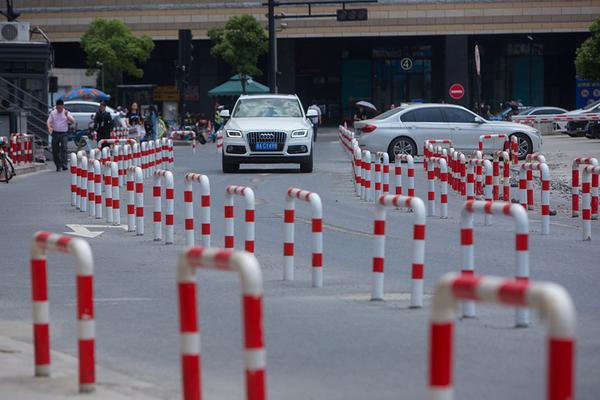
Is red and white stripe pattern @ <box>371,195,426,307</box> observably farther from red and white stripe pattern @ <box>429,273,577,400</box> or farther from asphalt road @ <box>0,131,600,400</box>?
red and white stripe pattern @ <box>429,273,577,400</box>

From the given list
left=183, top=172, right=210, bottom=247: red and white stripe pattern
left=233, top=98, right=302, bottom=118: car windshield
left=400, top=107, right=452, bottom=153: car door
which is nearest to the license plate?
left=233, top=98, right=302, bottom=118: car windshield

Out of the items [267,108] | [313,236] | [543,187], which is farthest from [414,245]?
[267,108]

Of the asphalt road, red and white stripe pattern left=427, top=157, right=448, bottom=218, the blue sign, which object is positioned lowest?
the asphalt road

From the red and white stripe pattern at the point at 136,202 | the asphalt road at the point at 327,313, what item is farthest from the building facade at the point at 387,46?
the red and white stripe pattern at the point at 136,202

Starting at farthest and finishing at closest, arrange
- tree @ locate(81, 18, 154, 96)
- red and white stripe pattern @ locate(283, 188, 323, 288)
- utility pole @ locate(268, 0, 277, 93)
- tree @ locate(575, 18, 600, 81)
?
tree @ locate(81, 18, 154, 96)
tree @ locate(575, 18, 600, 81)
utility pole @ locate(268, 0, 277, 93)
red and white stripe pattern @ locate(283, 188, 323, 288)

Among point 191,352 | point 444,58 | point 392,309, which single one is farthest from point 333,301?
point 444,58

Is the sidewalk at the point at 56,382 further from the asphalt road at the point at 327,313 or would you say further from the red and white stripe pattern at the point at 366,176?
the red and white stripe pattern at the point at 366,176

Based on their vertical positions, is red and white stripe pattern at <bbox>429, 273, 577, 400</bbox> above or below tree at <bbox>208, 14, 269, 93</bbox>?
below

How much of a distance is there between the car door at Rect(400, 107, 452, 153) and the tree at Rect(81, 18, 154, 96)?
40.6 m

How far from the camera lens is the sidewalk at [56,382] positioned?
24.5 feet

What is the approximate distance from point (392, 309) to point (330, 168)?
23789 mm

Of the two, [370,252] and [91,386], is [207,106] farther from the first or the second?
[91,386]

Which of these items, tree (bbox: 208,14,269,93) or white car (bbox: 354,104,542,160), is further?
tree (bbox: 208,14,269,93)

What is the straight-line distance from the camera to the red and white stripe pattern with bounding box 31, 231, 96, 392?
23.6 ft
